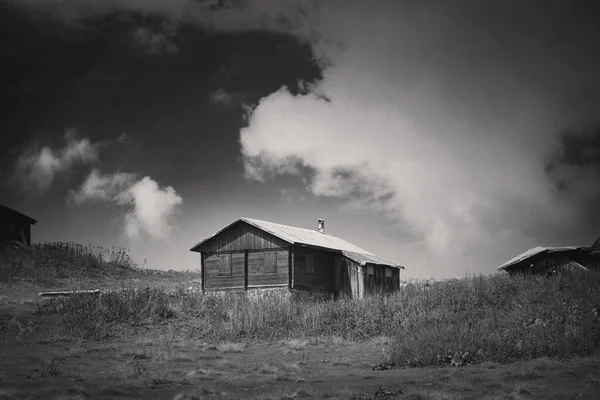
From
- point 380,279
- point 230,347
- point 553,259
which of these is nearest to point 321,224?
point 380,279

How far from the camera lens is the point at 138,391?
17.4 meters

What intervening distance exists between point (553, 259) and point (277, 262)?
19.3 meters

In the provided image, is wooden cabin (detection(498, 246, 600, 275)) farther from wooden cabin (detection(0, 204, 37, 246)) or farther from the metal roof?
wooden cabin (detection(0, 204, 37, 246))

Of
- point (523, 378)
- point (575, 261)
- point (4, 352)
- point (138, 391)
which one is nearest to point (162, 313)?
point (4, 352)

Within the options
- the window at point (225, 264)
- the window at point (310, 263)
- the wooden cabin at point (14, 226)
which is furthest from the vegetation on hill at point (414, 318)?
the wooden cabin at point (14, 226)

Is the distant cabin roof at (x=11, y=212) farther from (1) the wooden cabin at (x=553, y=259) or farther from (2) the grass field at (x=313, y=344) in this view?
(1) the wooden cabin at (x=553, y=259)

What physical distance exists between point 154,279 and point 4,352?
1116 inches

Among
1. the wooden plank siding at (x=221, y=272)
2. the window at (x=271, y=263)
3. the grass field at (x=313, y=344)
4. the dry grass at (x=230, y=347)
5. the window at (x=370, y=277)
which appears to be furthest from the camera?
the window at (x=370, y=277)

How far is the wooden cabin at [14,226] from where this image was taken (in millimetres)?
56375

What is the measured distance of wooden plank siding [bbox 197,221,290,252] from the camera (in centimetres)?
4291

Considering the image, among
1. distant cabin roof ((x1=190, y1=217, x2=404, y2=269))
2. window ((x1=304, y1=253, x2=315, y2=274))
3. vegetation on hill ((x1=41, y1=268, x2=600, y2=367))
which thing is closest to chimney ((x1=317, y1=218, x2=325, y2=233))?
distant cabin roof ((x1=190, y1=217, x2=404, y2=269))

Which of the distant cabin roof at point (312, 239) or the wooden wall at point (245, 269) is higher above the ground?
the distant cabin roof at point (312, 239)

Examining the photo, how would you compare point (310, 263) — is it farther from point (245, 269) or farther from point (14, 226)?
point (14, 226)

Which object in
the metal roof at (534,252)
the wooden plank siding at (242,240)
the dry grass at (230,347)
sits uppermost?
the wooden plank siding at (242,240)
